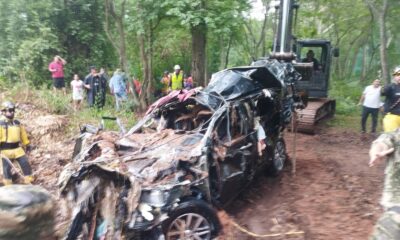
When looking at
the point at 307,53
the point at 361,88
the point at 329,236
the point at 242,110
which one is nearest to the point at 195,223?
the point at 329,236

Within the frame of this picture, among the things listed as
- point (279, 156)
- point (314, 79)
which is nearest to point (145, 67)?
point (314, 79)

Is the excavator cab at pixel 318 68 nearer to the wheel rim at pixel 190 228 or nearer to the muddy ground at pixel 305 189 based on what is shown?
the muddy ground at pixel 305 189

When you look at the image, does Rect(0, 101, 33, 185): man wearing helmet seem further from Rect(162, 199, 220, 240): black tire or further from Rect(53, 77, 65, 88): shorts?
Rect(53, 77, 65, 88): shorts

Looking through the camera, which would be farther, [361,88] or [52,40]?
[361,88]

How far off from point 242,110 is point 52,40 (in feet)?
37.8

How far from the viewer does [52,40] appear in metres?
16.8

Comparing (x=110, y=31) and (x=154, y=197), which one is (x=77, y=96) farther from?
(x=154, y=197)

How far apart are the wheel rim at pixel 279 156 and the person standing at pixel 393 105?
88.7 inches

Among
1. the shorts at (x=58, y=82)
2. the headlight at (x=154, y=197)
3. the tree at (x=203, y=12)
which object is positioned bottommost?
the headlight at (x=154, y=197)

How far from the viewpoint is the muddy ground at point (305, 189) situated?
6.55 meters

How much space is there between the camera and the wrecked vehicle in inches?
208

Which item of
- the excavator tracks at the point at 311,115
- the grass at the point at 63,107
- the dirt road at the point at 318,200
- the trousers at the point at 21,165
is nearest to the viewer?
the dirt road at the point at 318,200

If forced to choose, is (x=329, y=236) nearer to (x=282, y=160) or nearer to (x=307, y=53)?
(x=282, y=160)

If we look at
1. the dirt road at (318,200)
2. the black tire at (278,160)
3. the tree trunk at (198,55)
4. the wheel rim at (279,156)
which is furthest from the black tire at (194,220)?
the tree trunk at (198,55)
